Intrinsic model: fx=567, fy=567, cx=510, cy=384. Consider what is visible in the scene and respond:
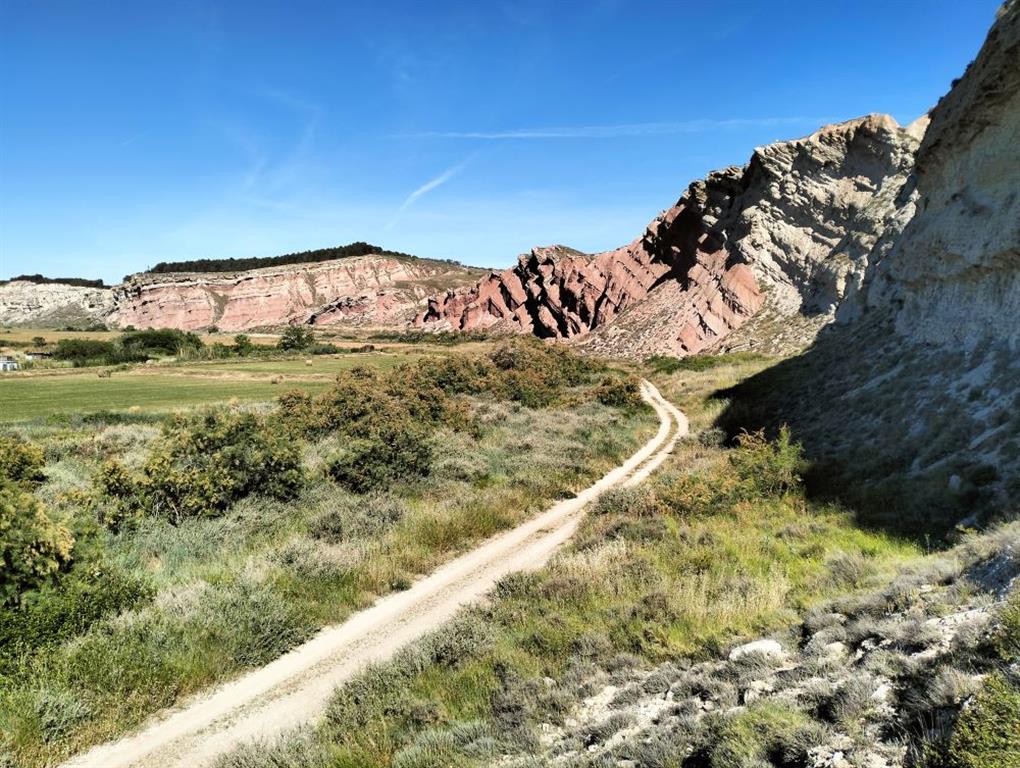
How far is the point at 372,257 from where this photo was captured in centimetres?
17512

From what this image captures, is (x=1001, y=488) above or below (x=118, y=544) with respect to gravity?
above

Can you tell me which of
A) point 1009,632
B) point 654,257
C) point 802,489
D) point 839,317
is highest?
point 654,257

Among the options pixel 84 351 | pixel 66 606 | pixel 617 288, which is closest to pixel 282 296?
pixel 84 351

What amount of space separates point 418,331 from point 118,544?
111 meters

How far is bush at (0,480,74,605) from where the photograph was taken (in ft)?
26.2

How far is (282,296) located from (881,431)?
159 meters

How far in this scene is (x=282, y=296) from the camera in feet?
508

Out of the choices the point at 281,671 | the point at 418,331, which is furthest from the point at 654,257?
the point at 281,671

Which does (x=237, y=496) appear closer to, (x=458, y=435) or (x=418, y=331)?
(x=458, y=435)

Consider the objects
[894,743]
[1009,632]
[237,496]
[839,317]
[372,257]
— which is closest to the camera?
[894,743]

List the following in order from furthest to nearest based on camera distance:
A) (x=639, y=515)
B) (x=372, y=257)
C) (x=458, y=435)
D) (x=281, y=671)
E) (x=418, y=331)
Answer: (x=372, y=257)
(x=418, y=331)
(x=458, y=435)
(x=639, y=515)
(x=281, y=671)

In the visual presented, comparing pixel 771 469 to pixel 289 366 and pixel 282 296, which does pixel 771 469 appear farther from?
pixel 282 296

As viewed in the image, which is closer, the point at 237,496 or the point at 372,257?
the point at 237,496

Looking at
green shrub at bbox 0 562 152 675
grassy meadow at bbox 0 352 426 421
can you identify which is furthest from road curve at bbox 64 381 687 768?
grassy meadow at bbox 0 352 426 421
